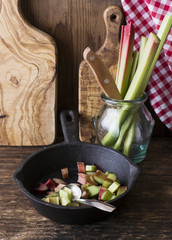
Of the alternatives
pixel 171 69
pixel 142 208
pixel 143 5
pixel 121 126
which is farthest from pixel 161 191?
pixel 143 5

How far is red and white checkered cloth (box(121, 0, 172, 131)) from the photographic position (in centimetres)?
86

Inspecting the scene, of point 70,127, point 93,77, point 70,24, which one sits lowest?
point 70,127

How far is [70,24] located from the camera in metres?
0.96

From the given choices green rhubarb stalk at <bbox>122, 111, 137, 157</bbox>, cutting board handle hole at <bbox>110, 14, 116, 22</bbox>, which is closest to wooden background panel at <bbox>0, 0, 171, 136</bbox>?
cutting board handle hole at <bbox>110, 14, 116, 22</bbox>

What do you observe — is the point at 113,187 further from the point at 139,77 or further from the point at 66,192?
the point at 139,77

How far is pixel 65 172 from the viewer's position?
0.84m

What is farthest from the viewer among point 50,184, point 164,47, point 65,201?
point 164,47

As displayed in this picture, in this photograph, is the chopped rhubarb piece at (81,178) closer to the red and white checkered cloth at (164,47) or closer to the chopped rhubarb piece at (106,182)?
the chopped rhubarb piece at (106,182)

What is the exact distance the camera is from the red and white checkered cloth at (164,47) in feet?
2.83

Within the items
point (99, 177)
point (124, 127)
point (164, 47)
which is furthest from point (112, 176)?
point (164, 47)

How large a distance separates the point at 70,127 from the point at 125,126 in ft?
0.49

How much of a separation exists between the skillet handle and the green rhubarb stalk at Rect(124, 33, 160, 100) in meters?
0.16

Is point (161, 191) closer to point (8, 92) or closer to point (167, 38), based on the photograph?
point (167, 38)

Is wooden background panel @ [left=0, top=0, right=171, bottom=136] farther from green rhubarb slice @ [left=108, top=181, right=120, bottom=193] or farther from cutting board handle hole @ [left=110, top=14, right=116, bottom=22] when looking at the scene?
green rhubarb slice @ [left=108, top=181, right=120, bottom=193]
